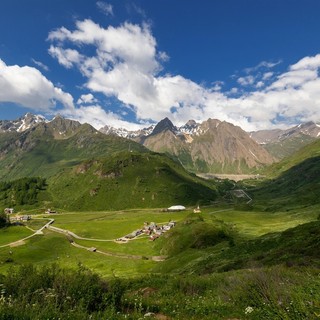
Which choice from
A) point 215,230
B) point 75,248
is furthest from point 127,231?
point 215,230

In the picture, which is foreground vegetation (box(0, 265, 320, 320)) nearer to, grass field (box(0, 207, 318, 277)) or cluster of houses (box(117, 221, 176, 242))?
grass field (box(0, 207, 318, 277))

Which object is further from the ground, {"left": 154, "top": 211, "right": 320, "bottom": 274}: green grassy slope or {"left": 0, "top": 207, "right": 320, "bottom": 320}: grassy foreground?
{"left": 0, "top": 207, "right": 320, "bottom": 320}: grassy foreground

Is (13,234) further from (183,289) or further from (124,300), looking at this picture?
(124,300)

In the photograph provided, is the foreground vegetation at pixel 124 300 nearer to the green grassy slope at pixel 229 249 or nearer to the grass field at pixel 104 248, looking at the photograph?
the green grassy slope at pixel 229 249

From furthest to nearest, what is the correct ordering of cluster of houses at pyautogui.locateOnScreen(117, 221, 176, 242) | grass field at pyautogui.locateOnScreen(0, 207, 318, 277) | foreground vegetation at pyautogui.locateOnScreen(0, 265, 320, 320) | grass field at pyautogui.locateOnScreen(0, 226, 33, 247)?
grass field at pyautogui.locateOnScreen(0, 226, 33, 247)
cluster of houses at pyautogui.locateOnScreen(117, 221, 176, 242)
grass field at pyautogui.locateOnScreen(0, 207, 318, 277)
foreground vegetation at pyautogui.locateOnScreen(0, 265, 320, 320)

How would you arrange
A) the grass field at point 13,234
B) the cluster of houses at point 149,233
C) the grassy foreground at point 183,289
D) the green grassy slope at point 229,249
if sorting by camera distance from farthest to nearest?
the grass field at point 13,234
the cluster of houses at point 149,233
the green grassy slope at point 229,249
the grassy foreground at point 183,289

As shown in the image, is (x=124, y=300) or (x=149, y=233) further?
(x=149, y=233)

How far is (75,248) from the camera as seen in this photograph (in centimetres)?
12850

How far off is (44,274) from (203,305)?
35.2 feet

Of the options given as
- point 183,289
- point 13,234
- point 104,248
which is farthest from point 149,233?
point 183,289

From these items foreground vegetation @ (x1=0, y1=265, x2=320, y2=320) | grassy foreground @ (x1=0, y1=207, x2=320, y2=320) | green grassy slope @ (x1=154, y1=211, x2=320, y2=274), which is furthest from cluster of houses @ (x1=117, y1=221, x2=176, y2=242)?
foreground vegetation @ (x1=0, y1=265, x2=320, y2=320)

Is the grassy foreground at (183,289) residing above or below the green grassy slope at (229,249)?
above

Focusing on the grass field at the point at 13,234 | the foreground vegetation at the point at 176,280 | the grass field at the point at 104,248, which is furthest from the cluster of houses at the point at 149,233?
the grass field at the point at 13,234

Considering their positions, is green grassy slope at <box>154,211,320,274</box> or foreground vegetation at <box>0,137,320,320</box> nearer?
foreground vegetation at <box>0,137,320,320</box>
